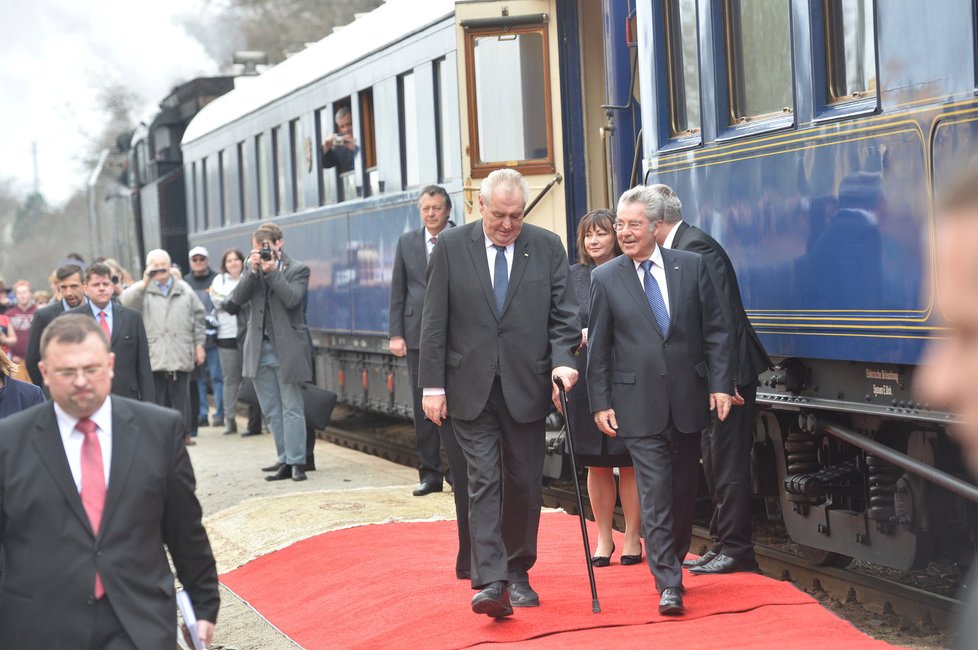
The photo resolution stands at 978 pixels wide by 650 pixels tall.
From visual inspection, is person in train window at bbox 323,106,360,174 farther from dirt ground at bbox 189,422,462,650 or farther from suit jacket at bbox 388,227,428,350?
suit jacket at bbox 388,227,428,350

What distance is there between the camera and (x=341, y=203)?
1516 cm

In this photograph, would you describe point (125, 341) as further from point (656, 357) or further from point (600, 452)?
point (656, 357)

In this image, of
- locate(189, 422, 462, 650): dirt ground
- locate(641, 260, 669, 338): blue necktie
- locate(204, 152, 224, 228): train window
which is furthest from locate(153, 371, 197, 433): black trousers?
locate(641, 260, 669, 338): blue necktie

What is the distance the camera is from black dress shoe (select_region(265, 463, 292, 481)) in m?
12.3

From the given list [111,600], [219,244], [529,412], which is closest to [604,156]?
[529,412]

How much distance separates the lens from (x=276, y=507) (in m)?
10.8

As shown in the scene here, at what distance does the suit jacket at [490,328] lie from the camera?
6992 mm

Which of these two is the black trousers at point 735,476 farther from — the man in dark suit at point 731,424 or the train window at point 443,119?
Result: the train window at point 443,119

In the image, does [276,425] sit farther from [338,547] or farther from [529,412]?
[529,412]

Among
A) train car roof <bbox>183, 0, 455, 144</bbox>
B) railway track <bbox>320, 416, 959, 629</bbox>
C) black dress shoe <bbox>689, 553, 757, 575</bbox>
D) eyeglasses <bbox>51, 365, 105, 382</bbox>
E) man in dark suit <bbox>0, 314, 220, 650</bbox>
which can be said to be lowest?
railway track <bbox>320, 416, 959, 629</bbox>

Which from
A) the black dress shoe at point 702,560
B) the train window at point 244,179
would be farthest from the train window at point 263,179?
the black dress shoe at point 702,560

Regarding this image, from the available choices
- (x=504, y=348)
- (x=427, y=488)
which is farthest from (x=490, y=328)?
(x=427, y=488)

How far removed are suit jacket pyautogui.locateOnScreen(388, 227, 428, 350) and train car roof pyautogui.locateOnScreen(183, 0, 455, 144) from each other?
2411mm

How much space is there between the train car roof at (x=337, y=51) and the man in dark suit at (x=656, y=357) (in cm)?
519
